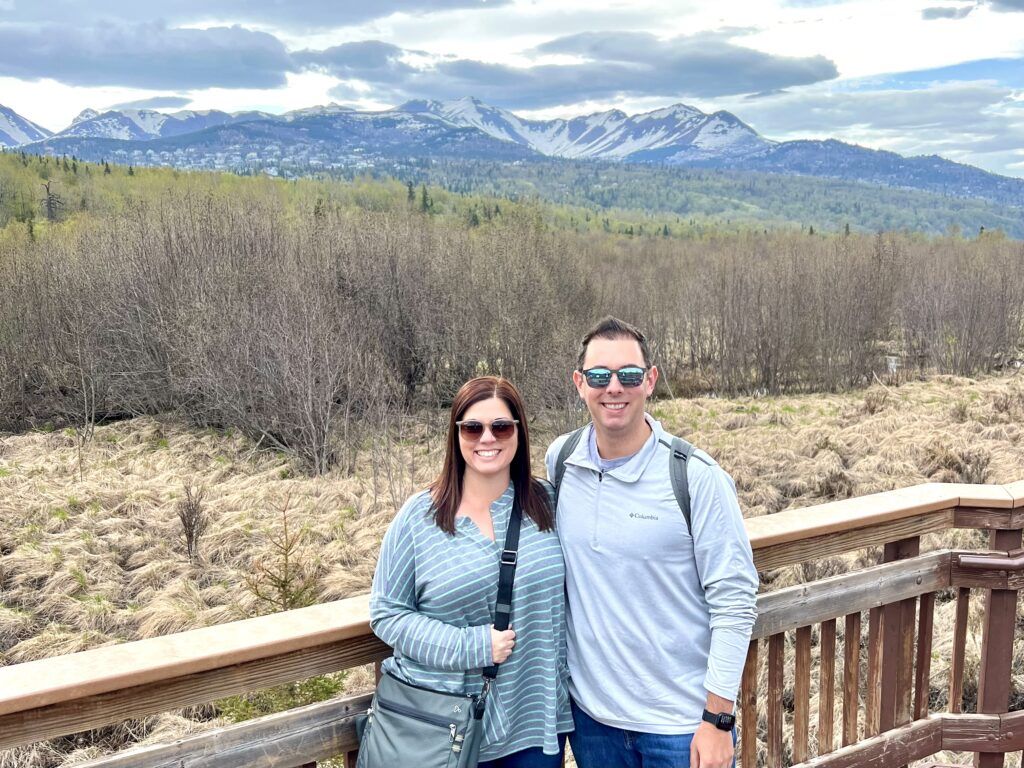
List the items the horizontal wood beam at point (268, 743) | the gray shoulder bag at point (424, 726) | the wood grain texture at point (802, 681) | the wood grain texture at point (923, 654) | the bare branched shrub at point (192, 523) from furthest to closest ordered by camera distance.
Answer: the bare branched shrub at point (192, 523) < the wood grain texture at point (923, 654) < the wood grain texture at point (802, 681) < the gray shoulder bag at point (424, 726) < the horizontal wood beam at point (268, 743)

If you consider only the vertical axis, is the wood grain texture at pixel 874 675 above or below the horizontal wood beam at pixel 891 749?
above

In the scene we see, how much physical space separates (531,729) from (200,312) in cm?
1589

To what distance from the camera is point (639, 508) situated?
78.4 inches

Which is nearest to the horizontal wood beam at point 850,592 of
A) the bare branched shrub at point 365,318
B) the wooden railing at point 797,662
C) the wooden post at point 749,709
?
the wooden railing at point 797,662

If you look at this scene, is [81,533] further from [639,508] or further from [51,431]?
[639,508]

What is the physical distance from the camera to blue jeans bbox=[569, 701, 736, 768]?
6.58ft

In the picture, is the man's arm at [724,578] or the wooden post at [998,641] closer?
the man's arm at [724,578]

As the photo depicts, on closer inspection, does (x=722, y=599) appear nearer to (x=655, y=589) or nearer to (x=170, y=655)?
(x=655, y=589)

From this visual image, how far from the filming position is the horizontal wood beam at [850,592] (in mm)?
2365

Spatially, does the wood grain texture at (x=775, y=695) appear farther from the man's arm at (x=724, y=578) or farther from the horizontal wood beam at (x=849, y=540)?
the man's arm at (x=724, y=578)

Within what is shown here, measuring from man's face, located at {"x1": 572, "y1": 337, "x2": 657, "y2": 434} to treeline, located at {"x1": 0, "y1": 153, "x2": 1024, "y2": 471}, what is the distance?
1230cm

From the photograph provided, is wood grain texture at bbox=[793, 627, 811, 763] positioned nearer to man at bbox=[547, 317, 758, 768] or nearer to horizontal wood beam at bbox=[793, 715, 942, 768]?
horizontal wood beam at bbox=[793, 715, 942, 768]

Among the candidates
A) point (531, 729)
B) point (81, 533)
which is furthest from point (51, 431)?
point (531, 729)

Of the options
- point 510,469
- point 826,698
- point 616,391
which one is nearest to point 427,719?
point 510,469
